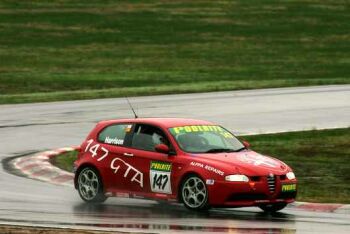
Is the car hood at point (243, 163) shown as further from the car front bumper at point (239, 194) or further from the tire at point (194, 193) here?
the tire at point (194, 193)

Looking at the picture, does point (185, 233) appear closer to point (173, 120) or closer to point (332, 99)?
point (173, 120)

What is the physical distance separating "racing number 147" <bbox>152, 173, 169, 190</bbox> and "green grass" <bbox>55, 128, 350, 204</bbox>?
2.41m

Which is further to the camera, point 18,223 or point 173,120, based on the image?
point 173,120

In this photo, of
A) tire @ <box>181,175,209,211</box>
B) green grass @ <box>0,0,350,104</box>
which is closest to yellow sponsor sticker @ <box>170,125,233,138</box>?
tire @ <box>181,175,209,211</box>

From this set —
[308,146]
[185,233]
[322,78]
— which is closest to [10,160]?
[308,146]

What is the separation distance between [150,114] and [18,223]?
16754 millimetres

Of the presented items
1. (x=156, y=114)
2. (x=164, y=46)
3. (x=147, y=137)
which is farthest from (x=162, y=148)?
(x=164, y=46)

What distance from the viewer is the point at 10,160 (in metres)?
22.9

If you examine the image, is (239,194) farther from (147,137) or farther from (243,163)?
(147,137)

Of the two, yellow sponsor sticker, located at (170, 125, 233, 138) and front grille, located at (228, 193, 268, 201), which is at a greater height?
yellow sponsor sticker, located at (170, 125, 233, 138)

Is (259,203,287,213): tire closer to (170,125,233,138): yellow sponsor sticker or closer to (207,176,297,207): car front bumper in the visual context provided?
(207,176,297,207): car front bumper

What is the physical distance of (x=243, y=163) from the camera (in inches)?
626

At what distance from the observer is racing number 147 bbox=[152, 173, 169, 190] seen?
53.9 feet

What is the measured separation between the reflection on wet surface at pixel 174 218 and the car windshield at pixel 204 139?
3.01 ft
